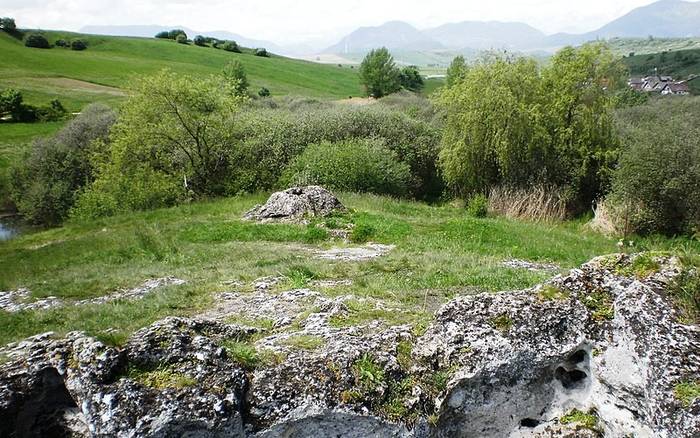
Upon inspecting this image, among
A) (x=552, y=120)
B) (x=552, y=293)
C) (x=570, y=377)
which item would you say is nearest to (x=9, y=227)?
(x=552, y=120)

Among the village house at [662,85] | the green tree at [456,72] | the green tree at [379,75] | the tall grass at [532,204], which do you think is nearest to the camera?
the tall grass at [532,204]

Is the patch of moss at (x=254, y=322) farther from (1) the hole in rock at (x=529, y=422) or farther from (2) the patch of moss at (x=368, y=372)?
(1) the hole in rock at (x=529, y=422)

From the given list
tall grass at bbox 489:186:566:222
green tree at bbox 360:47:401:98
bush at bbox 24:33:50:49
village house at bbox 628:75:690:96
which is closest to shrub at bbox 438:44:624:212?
tall grass at bbox 489:186:566:222

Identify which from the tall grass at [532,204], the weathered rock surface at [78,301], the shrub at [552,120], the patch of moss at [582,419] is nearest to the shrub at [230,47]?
the shrub at [552,120]

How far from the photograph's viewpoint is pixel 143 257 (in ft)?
58.2

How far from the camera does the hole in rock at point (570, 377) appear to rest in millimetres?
7180

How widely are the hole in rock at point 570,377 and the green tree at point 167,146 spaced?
2955 centimetres

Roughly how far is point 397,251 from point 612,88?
21.8 m

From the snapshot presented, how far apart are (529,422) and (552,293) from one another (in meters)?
1.95

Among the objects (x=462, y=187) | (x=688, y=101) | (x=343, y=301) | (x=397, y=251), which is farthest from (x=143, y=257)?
(x=688, y=101)

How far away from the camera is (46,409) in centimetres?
663

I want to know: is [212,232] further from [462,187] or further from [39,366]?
[462,187]

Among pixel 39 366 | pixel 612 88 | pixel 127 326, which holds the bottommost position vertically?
pixel 127 326

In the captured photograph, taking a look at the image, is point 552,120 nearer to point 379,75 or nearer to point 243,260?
point 243,260
